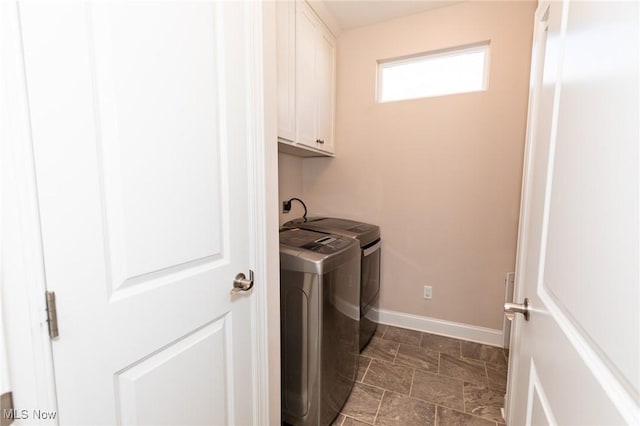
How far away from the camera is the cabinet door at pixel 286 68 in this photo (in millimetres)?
1690

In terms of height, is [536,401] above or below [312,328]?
above

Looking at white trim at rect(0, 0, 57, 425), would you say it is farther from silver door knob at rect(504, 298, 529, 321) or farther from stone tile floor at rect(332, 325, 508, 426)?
stone tile floor at rect(332, 325, 508, 426)

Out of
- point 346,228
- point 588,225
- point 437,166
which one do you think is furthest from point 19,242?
point 437,166

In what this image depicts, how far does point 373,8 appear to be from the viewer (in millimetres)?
2182

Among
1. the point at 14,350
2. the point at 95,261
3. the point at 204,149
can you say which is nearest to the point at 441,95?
the point at 204,149

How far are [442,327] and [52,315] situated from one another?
2615mm

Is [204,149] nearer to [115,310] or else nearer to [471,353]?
[115,310]

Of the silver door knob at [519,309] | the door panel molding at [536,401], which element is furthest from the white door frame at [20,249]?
the silver door knob at [519,309]

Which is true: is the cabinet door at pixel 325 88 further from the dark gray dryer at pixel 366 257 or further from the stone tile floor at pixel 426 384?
the stone tile floor at pixel 426 384

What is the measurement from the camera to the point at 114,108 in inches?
24.7

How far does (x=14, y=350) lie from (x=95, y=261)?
19 centimetres

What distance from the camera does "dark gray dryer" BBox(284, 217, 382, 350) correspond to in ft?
6.97

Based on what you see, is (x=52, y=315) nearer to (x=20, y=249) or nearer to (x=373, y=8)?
(x=20, y=249)

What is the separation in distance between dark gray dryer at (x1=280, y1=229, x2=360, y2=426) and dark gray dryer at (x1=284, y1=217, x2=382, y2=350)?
0.54 metres
